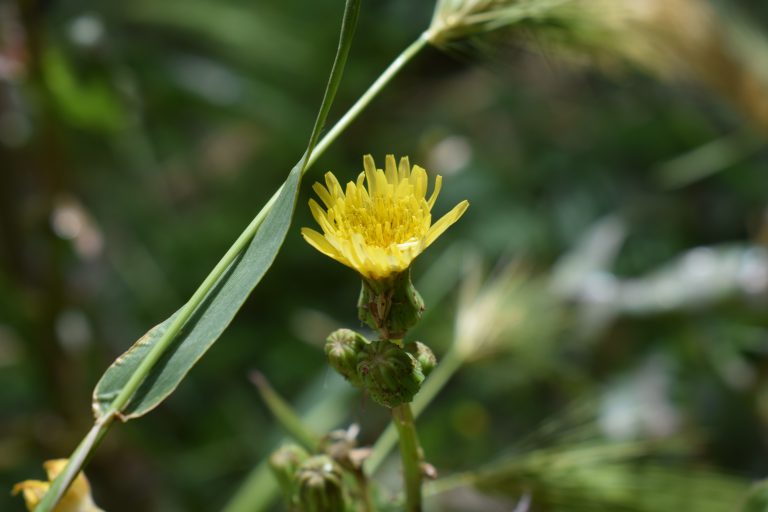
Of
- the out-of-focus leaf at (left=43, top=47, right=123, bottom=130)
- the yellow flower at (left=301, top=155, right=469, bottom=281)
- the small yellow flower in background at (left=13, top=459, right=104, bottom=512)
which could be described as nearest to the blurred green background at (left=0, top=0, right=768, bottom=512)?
the out-of-focus leaf at (left=43, top=47, right=123, bottom=130)

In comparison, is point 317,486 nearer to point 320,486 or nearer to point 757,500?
point 320,486

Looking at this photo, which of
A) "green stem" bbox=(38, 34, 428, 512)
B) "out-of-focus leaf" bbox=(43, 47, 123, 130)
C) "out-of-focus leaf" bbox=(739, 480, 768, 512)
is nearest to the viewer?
"green stem" bbox=(38, 34, 428, 512)

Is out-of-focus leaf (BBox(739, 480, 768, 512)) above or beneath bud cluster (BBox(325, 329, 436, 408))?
beneath

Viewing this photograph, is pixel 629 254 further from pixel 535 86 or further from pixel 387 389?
pixel 387 389

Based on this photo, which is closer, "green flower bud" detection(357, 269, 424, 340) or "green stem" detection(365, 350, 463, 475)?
"green flower bud" detection(357, 269, 424, 340)

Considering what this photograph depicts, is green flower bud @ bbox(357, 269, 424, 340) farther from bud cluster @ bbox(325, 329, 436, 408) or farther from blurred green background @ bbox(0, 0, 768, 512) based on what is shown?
blurred green background @ bbox(0, 0, 768, 512)

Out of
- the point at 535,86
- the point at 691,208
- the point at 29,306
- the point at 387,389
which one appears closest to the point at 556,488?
the point at 387,389
